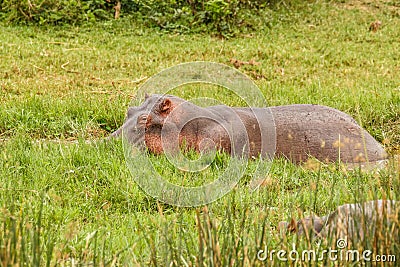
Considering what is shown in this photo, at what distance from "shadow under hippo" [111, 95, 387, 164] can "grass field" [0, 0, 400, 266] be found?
0.25 metres

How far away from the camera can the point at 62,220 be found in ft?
11.7

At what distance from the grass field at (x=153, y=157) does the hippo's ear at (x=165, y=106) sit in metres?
0.40

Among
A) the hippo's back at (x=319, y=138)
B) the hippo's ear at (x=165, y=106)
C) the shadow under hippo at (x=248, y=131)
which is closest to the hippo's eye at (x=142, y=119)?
the shadow under hippo at (x=248, y=131)

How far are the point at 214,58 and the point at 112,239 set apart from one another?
7107 millimetres

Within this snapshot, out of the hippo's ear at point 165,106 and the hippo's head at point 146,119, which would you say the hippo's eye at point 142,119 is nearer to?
the hippo's head at point 146,119

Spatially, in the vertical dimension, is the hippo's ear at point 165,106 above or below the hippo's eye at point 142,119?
above

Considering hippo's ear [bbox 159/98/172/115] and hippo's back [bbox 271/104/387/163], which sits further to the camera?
hippo's back [bbox 271/104/387/163]

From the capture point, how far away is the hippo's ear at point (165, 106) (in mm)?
4972

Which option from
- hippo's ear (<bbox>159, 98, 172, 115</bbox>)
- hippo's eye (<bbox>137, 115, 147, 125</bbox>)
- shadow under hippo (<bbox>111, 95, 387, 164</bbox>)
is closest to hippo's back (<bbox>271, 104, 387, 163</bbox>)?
shadow under hippo (<bbox>111, 95, 387, 164</bbox>)

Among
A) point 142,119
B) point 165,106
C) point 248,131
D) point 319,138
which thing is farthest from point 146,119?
point 319,138

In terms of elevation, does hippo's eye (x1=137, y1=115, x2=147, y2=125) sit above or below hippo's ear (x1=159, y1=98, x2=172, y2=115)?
below

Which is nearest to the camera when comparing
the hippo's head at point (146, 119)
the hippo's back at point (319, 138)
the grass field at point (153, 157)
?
the grass field at point (153, 157)

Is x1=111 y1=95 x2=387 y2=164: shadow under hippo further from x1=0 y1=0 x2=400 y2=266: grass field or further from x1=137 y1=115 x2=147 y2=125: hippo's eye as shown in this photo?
x1=0 y1=0 x2=400 y2=266: grass field

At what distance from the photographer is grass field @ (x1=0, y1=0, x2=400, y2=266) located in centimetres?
252
